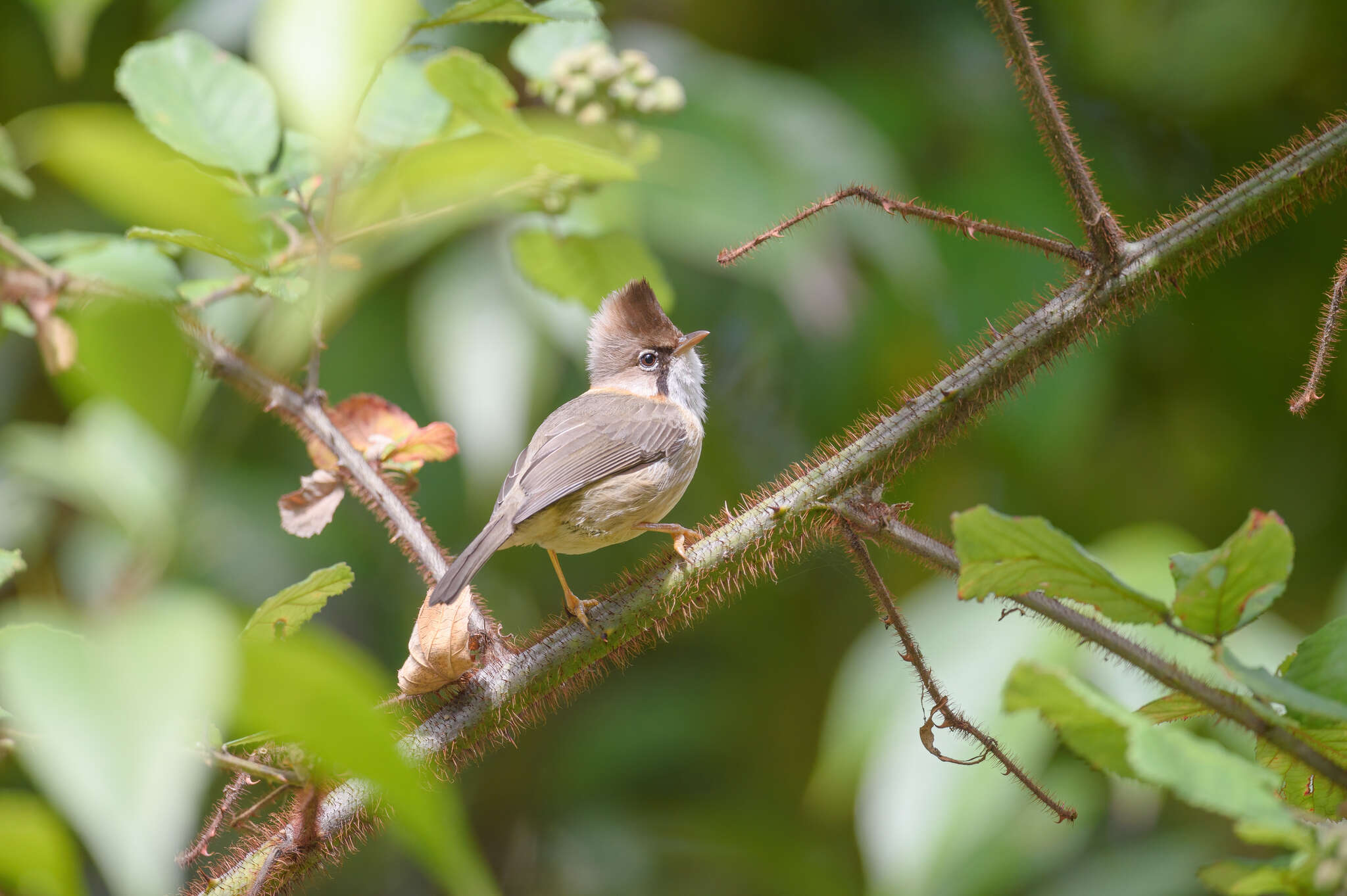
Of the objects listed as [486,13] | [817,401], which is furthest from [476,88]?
[817,401]

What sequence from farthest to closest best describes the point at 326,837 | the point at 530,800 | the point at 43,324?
the point at 530,800, the point at 43,324, the point at 326,837

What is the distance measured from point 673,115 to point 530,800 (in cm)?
327

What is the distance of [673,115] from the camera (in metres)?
3.19

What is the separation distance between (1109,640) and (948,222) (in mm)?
596

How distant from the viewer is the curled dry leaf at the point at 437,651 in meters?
1.37

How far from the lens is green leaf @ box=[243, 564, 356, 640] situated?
1.28 meters

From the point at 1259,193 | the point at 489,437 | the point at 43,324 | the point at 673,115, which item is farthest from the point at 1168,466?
the point at 43,324

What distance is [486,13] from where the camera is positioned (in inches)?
58.4

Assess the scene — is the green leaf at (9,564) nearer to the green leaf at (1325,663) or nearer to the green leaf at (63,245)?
the green leaf at (63,245)

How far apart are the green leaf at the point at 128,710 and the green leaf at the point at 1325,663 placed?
1.11 metres

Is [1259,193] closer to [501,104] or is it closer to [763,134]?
[501,104]

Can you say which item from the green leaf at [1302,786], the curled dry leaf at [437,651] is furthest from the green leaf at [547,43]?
the green leaf at [1302,786]

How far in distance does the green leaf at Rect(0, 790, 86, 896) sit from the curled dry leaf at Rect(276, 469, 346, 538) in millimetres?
812

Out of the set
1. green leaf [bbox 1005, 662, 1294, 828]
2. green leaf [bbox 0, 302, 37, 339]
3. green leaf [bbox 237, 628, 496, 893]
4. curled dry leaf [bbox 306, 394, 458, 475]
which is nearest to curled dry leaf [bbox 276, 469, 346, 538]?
curled dry leaf [bbox 306, 394, 458, 475]
